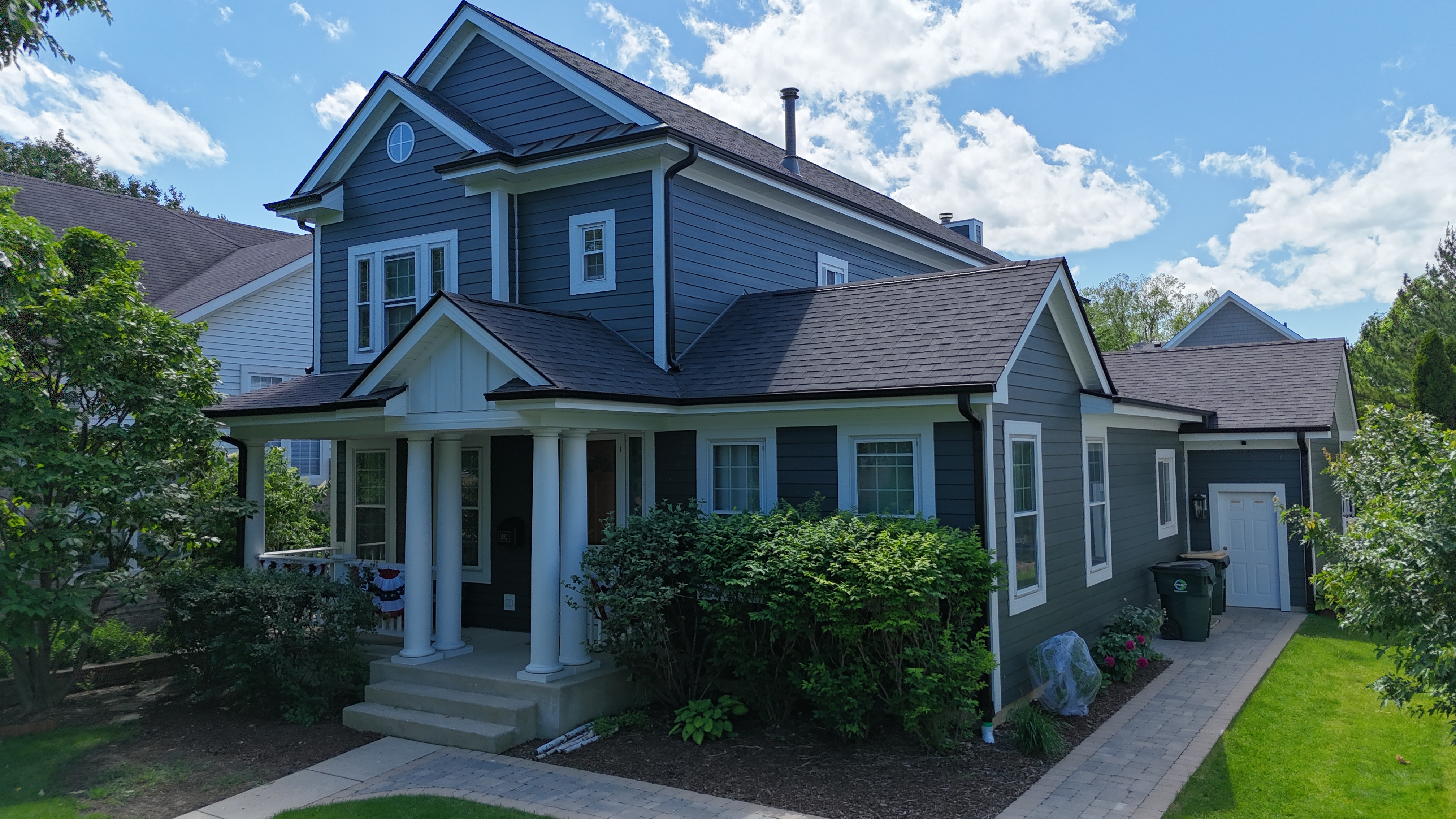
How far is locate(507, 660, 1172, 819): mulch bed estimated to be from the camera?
709 centimetres

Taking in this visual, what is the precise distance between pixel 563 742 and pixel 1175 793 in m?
5.13

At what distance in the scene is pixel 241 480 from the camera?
12.6 m

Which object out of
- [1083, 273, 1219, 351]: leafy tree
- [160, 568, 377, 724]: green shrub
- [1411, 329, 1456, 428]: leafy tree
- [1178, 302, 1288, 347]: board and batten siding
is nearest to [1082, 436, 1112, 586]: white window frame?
[160, 568, 377, 724]: green shrub

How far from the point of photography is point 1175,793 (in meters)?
7.15

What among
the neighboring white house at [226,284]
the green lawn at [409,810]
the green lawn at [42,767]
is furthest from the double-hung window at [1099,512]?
the neighboring white house at [226,284]

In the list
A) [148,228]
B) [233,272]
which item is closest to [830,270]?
[233,272]

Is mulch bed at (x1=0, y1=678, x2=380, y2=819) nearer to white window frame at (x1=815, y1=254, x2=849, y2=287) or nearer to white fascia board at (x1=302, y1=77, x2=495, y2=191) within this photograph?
white fascia board at (x1=302, y1=77, x2=495, y2=191)

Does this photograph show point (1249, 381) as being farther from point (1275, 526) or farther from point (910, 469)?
point (910, 469)

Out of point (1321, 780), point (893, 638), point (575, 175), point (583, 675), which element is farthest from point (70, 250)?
point (1321, 780)

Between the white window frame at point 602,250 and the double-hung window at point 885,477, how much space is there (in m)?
3.86

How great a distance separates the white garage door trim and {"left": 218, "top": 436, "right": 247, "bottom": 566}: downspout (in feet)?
49.1

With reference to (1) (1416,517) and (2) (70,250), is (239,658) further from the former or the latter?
(1) (1416,517)

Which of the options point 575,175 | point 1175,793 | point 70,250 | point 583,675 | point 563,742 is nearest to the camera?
point 1175,793

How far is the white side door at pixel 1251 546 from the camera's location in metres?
15.4
